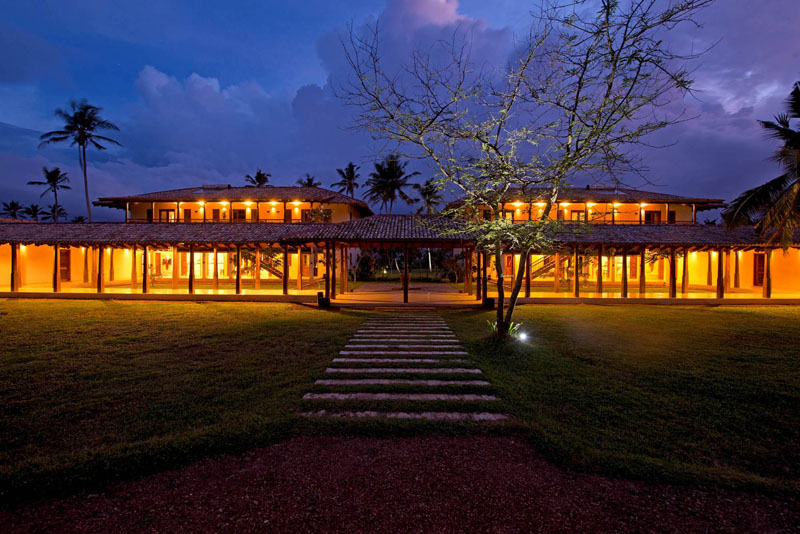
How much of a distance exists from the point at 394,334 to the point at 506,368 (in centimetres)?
382

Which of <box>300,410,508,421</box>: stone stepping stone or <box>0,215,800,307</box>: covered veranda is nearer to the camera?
<box>300,410,508,421</box>: stone stepping stone

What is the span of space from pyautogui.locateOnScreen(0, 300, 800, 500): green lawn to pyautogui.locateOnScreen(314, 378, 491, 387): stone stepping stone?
28 centimetres

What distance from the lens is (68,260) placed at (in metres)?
22.8

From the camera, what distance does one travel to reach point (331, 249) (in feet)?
55.1

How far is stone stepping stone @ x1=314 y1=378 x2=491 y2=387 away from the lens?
18.8ft

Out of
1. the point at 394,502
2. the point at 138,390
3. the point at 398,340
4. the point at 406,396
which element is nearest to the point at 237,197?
the point at 398,340

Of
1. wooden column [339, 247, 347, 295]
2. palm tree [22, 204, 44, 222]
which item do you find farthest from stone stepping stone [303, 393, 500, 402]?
palm tree [22, 204, 44, 222]

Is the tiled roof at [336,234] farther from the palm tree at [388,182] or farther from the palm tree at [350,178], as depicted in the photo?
the palm tree at [350,178]

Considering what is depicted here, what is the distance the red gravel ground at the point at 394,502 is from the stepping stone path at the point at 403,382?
1.09 m

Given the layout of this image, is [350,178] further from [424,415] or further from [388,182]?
[424,415]

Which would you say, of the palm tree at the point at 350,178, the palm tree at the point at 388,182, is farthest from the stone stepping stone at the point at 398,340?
the palm tree at the point at 350,178

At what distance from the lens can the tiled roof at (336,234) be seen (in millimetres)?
15211

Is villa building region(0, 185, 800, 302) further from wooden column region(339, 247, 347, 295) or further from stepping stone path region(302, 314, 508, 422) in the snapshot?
stepping stone path region(302, 314, 508, 422)

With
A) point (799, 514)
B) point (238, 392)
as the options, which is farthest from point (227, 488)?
point (799, 514)
